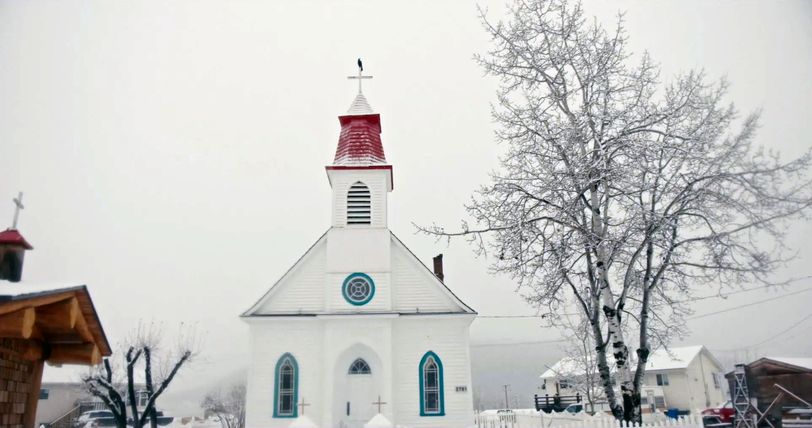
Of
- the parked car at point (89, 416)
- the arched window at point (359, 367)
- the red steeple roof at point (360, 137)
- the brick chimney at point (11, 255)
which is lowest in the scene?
the parked car at point (89, 416)

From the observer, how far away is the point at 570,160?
11.0m

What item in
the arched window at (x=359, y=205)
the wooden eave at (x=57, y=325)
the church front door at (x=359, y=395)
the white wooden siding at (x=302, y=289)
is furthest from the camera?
the arched window at (x=359, y=205)

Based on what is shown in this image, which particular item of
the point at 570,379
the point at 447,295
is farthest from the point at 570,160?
the point at 570,379

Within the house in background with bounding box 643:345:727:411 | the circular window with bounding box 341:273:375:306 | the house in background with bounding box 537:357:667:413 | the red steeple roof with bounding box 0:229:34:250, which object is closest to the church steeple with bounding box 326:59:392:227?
the circular window with bounding box 341:273:375:306

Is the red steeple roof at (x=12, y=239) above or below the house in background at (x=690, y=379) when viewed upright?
above

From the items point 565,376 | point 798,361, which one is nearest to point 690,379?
point 565,376

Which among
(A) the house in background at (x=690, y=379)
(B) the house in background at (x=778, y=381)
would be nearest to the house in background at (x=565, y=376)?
(A) the house in background at (x=690, y=379)

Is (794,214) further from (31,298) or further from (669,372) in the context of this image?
(669,372)

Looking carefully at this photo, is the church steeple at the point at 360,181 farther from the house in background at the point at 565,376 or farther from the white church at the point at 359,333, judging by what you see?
the house in background at the point at 565,376

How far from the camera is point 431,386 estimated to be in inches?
706

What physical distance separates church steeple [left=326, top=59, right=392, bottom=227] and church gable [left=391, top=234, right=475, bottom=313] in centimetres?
139

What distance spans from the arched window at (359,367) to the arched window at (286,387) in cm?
194

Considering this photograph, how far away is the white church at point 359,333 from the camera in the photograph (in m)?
17.5

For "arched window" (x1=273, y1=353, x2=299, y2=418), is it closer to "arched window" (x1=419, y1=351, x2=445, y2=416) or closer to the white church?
the white church
